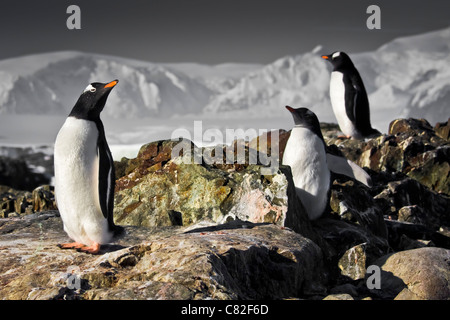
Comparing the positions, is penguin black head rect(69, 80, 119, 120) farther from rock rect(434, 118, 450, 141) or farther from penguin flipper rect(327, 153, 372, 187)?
rock rect(434, 118, 450, 141)

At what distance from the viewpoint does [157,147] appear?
19.4 ft

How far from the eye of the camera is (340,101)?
10164 millimetres

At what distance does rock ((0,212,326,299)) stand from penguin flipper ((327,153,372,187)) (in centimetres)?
271

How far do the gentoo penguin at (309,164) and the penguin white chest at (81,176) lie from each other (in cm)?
252

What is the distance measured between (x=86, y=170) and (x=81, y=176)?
0.21 ft

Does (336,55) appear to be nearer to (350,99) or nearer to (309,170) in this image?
(350,99)

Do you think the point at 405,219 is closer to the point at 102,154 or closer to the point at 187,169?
the point at 187,169

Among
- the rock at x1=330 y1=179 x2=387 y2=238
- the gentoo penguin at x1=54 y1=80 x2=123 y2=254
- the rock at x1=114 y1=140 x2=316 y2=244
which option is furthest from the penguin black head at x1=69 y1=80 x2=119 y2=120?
the rock at x1=330 y1=179 x2=387 y2=238

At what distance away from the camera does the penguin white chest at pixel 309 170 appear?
19.3 feet

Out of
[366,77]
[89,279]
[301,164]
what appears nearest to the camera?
[89,279]

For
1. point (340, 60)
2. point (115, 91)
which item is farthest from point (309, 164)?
point (115, 91)

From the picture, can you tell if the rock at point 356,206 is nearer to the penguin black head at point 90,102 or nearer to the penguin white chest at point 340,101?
the penguin black head at point 90,102
